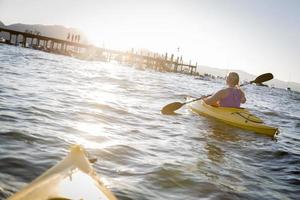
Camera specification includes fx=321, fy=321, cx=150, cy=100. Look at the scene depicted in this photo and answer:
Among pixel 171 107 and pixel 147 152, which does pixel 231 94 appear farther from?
pixel 147 152

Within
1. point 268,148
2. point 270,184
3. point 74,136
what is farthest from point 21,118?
point 268,148

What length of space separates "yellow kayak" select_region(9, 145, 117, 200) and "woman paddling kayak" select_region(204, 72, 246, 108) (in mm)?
6978

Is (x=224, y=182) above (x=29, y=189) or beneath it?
beneath

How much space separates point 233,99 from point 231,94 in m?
0.21

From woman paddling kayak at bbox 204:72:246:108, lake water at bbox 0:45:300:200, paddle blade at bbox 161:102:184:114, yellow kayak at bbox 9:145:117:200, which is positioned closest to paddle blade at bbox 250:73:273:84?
woman paddling kayak at bbox 204:72:246:108

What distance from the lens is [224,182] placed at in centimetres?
516

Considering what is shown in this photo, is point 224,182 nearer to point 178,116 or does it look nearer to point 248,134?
point 248,134

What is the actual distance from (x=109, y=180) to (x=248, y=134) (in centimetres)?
610

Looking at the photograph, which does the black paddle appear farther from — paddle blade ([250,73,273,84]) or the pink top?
the pink top

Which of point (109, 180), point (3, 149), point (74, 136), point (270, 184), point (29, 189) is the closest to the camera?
point (29, 189)

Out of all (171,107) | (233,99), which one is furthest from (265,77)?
(171,107)

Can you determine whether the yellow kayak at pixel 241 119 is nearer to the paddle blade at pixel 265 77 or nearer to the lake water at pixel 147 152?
the lake water at pixel 147 152

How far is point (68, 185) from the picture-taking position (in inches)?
113

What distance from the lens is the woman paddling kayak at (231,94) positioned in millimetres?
9638
